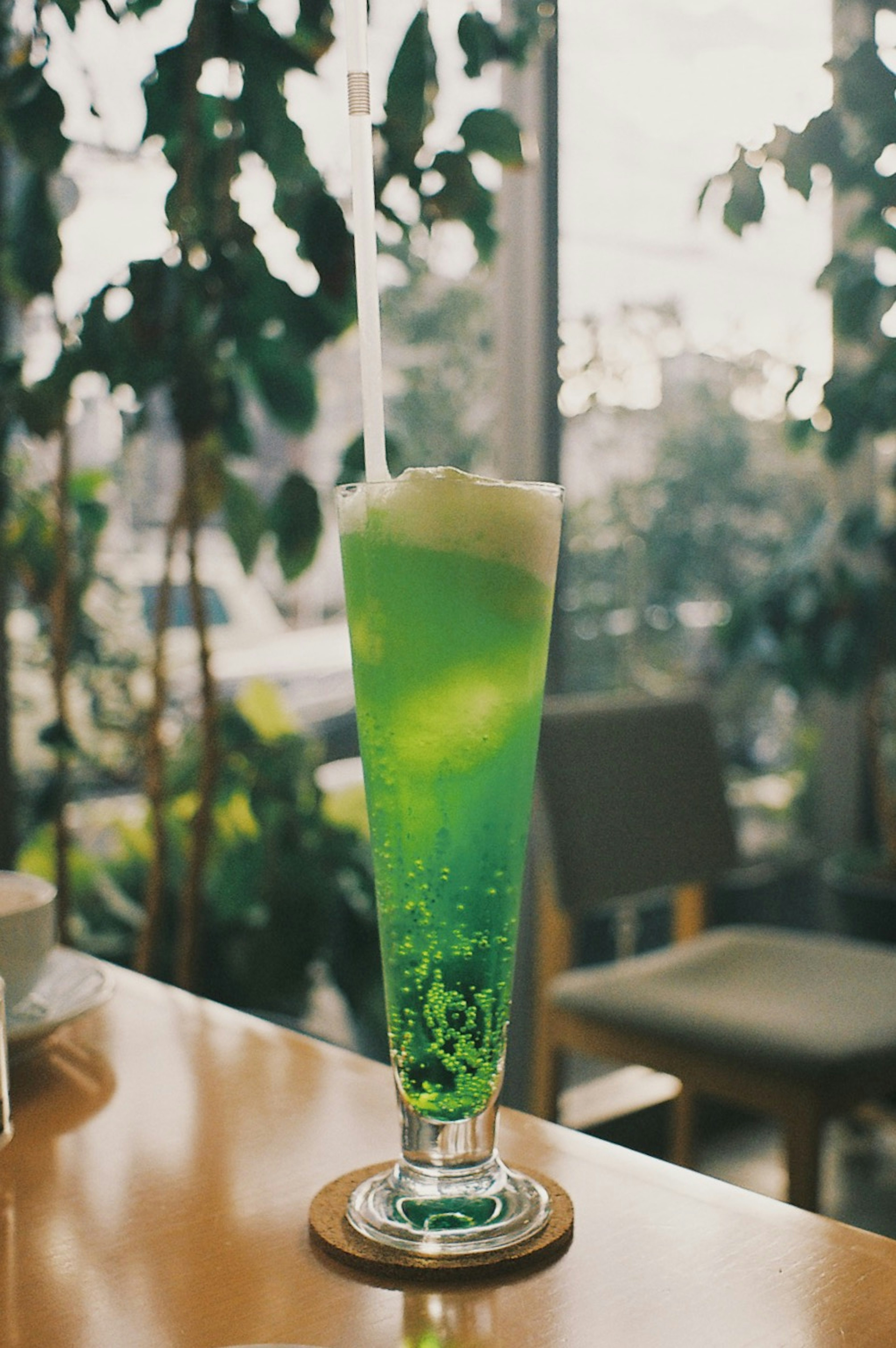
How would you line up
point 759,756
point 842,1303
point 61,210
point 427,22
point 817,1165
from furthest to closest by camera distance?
1. point 759,756
2. point 61,210
3. point 817,1165
4. point 427,22
5. point 842,1303

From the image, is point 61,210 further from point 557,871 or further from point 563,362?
point 557,871

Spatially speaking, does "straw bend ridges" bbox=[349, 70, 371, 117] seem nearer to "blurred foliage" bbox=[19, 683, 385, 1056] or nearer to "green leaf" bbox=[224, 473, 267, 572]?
"green leaf" bbox=[224, 473, 267, 572]

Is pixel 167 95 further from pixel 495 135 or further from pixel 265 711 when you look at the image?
pixel 265 711

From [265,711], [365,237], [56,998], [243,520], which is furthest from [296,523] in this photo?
[365,237]

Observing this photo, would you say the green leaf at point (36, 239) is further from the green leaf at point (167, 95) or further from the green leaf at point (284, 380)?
the green leaf at point (284, 380)

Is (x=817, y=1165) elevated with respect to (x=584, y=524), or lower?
lower

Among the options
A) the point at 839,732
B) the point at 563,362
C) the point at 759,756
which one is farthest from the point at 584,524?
the point at 839,732
